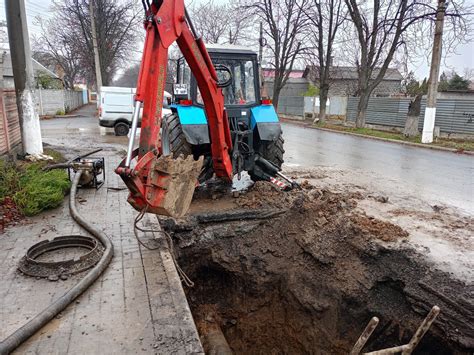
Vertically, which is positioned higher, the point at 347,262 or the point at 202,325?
the point at 347,262

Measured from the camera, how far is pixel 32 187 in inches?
244

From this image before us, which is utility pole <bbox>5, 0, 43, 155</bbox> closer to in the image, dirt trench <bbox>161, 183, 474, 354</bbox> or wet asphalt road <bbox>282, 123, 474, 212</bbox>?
dirt trench <bbox>161, 183, 474, 354</bbox>

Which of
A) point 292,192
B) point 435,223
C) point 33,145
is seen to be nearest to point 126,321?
point 292,192

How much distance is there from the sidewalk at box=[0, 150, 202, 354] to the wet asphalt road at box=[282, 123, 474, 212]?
572 centimetres

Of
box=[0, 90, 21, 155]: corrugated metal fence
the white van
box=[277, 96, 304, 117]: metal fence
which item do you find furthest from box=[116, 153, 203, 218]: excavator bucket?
box=[277, 96, 304, 117]: metal fence

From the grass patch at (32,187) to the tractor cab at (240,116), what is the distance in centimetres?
199

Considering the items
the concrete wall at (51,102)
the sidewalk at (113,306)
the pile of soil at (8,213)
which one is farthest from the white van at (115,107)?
the concrete wall at (51,102)

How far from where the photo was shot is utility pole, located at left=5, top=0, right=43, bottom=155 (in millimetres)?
8672

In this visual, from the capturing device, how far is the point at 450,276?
4.39 metres

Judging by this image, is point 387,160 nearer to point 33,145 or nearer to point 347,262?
point 347,262

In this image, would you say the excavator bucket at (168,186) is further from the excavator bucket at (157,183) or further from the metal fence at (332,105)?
the metal fence at (332,105)

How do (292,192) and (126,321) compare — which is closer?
(126,321)

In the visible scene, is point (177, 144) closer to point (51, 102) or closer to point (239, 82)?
point (239, 82)

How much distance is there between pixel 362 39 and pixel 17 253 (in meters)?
20.4
